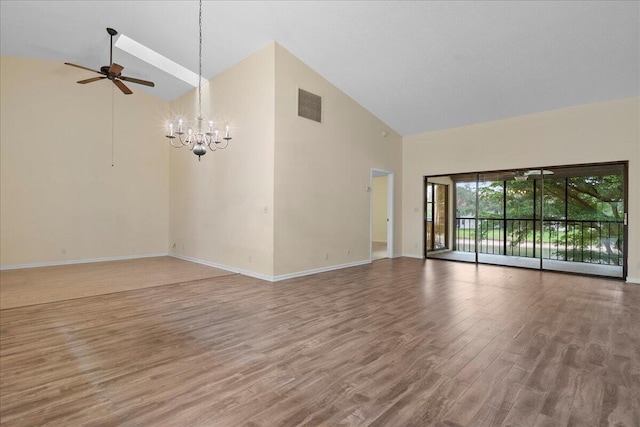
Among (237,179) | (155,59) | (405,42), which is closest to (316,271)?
(237,179)

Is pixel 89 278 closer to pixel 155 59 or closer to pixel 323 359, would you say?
Result: pixel 155 59

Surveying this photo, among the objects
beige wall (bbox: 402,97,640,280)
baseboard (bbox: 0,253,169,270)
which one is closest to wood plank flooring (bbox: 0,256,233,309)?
baseboard (bbox: 0,253,169,270)

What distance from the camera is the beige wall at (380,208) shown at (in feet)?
39.0

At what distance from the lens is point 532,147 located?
656cm

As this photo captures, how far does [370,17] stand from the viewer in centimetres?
456

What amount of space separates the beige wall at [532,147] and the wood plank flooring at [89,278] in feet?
17.5

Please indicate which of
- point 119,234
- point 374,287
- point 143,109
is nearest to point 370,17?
point 374,287

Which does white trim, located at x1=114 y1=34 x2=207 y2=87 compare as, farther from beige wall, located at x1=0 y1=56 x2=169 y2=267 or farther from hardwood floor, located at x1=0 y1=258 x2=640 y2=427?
hardwood floor, located at x1=0 y1=258 x2=640 y2=427

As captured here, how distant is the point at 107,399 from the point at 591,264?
27.8 feet

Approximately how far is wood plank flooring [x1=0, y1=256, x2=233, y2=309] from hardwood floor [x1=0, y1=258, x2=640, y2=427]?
1.77ft

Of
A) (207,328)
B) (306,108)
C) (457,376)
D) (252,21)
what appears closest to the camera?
(457,376)

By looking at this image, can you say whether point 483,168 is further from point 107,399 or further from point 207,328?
point 107,399

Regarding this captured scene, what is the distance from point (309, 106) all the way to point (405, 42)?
6.55 feet

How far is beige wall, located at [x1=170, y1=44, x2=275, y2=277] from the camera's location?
5570 millimetres
